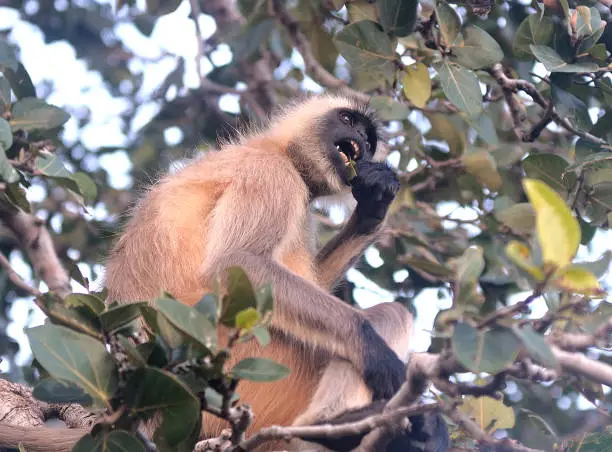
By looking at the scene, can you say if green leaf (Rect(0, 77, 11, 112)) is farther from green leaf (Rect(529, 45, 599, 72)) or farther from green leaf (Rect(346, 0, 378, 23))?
green leaf (Rect(529, 45, 599, 72))

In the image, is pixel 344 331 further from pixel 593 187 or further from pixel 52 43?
pixel 52 43

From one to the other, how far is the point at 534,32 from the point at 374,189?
1.11 metres

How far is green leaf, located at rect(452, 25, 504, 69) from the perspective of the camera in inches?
145

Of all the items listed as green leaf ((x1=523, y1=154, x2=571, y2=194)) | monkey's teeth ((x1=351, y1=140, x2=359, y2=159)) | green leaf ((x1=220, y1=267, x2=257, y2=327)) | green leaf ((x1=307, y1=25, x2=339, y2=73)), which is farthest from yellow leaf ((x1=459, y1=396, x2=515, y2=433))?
green leaf ((x1=307, y1=25, x2=339, y2=73))

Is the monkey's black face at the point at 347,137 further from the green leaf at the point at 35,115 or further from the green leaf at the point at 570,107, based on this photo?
the green leaf at the point at 35,115

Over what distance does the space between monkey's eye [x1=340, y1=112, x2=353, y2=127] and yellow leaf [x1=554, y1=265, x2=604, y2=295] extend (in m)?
3.11

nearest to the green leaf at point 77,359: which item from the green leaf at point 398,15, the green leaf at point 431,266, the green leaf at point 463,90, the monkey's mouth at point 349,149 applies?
the green leaf at point 431,266

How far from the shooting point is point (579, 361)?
179cm

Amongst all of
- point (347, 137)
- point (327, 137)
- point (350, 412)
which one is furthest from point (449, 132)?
point (350, 412)

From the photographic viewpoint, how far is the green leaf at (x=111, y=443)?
7.93 ft

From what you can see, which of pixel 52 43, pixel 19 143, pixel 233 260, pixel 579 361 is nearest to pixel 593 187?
pixel 233 260

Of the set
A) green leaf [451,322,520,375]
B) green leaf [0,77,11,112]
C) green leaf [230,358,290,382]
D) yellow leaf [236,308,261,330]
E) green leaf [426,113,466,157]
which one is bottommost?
green leaf [426,113,466,157]

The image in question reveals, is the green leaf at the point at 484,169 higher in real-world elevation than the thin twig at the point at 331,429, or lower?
lower

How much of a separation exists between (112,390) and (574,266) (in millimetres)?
1399
